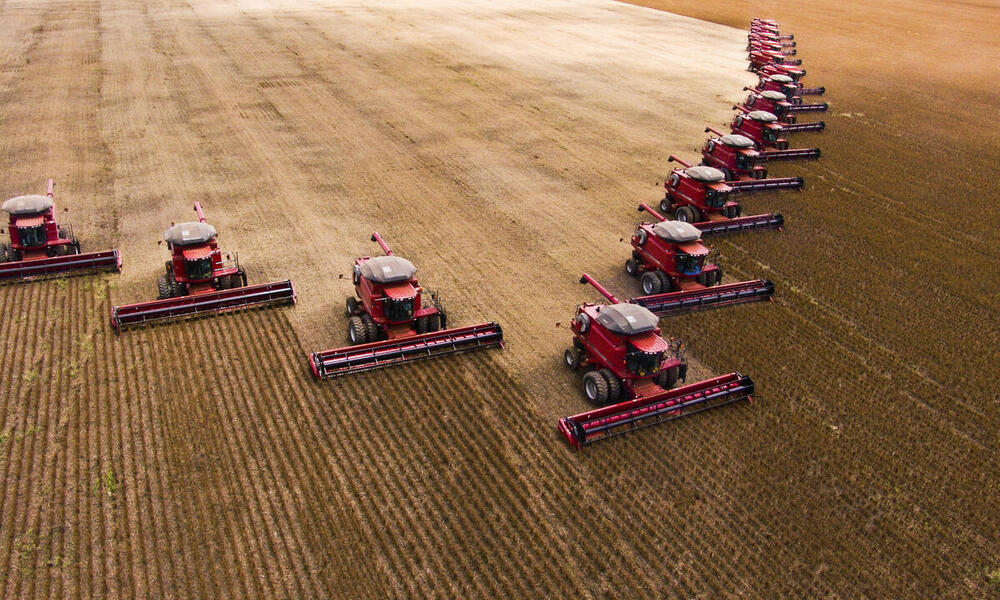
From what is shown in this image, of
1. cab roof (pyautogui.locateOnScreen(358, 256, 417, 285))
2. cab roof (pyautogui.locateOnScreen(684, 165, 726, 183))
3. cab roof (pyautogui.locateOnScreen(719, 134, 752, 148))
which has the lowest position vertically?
cab roof (pyautogui.locateOnScreen(358, 256, 417, 285))

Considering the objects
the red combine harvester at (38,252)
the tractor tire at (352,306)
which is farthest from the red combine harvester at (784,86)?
the red combine harvester at (38,252)

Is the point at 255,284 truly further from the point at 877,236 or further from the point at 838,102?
the point at 838,102

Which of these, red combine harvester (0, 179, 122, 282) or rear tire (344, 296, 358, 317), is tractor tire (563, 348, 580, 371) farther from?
red combine harvester (0, 179, 122, 282)

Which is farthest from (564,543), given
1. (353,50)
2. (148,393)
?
(353,50)

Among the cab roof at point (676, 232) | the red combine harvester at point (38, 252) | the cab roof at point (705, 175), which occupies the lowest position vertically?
the red combine harvester at point (38, 252)

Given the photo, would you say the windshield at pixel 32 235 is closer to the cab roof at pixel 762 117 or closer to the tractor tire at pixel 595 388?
the tractor tire at pixel 595 388

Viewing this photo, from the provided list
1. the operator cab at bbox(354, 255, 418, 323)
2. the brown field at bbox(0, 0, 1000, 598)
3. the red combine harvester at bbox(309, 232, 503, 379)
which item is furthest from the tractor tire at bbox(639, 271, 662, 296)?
the operator cab at bbox(354, 255, 418, 323)
